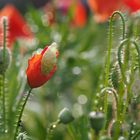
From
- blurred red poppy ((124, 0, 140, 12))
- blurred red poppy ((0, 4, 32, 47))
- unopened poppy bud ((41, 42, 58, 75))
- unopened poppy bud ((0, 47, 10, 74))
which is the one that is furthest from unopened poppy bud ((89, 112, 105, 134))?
blurred red poppy ((0, 4, 32, 47))

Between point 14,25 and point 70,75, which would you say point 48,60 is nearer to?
point 70,75

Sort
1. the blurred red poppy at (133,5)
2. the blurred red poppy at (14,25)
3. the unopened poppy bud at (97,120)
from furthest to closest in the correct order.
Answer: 1. the blurred red poppy at (14,25)
2. the blurred red poppy at (133,5)
3. the unopened poppy bud at (97,120)

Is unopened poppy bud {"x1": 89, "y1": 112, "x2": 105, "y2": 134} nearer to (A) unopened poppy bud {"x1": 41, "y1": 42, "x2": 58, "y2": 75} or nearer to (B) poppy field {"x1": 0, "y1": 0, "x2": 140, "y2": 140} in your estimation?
(B) poppy field {"x1": 0, "y1": 0, "x2": 140, "y2": 140}

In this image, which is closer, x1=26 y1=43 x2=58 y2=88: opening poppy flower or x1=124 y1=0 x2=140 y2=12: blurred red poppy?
x1=26 y1=43 x2=58 y2=88: opening poppy flower

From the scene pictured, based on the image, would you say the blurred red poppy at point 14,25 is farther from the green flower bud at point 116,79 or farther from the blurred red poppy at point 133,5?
the green flower bud at point 116,79

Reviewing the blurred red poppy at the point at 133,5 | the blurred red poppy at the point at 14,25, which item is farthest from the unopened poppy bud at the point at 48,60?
the blurred red poppy at the point at 14,25

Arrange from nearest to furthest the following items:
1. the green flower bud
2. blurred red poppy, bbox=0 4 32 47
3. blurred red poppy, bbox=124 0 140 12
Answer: the green flower bud
blurred red poppy, bbox=124 0 140 12
blurred red poppy, bbox=0 4 32 47

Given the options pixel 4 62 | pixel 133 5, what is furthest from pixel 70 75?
pixel 4 62
